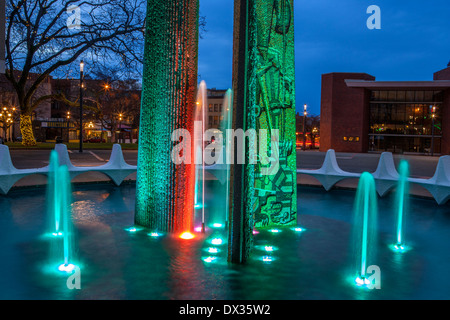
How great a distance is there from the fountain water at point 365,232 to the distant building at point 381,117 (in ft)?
120

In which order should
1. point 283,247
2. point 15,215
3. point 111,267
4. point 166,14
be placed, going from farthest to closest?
1. point 15,215
2. point 166,14
3. point 283,247
4. point 111,267

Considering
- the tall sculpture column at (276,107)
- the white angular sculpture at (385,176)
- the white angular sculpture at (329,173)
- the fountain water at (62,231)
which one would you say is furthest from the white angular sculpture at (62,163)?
the white angular sculpture at (385,176)

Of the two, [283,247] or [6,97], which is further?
[6,97]

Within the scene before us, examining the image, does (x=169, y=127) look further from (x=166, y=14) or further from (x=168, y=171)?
(x=166, y=14)

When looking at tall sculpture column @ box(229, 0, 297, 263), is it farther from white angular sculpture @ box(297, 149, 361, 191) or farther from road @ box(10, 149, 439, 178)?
road @ box(10, 149, 439, 178)

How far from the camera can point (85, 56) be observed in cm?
2317

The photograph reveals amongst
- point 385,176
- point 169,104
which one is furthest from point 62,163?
point 385,176

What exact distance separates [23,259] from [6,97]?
53127 millimetres

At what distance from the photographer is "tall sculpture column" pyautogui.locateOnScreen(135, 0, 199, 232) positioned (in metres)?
5.48

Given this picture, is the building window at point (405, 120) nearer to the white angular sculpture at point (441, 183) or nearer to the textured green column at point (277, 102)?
the white angular sculpture at point (441, 183)

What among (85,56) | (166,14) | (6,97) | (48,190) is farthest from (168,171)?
(6,97)

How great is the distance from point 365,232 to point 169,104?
10.5 ft

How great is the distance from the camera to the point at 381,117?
142 feet

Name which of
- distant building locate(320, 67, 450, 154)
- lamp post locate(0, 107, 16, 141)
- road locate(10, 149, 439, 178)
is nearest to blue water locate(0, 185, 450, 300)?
road locate(10, 149, 439, 178)
